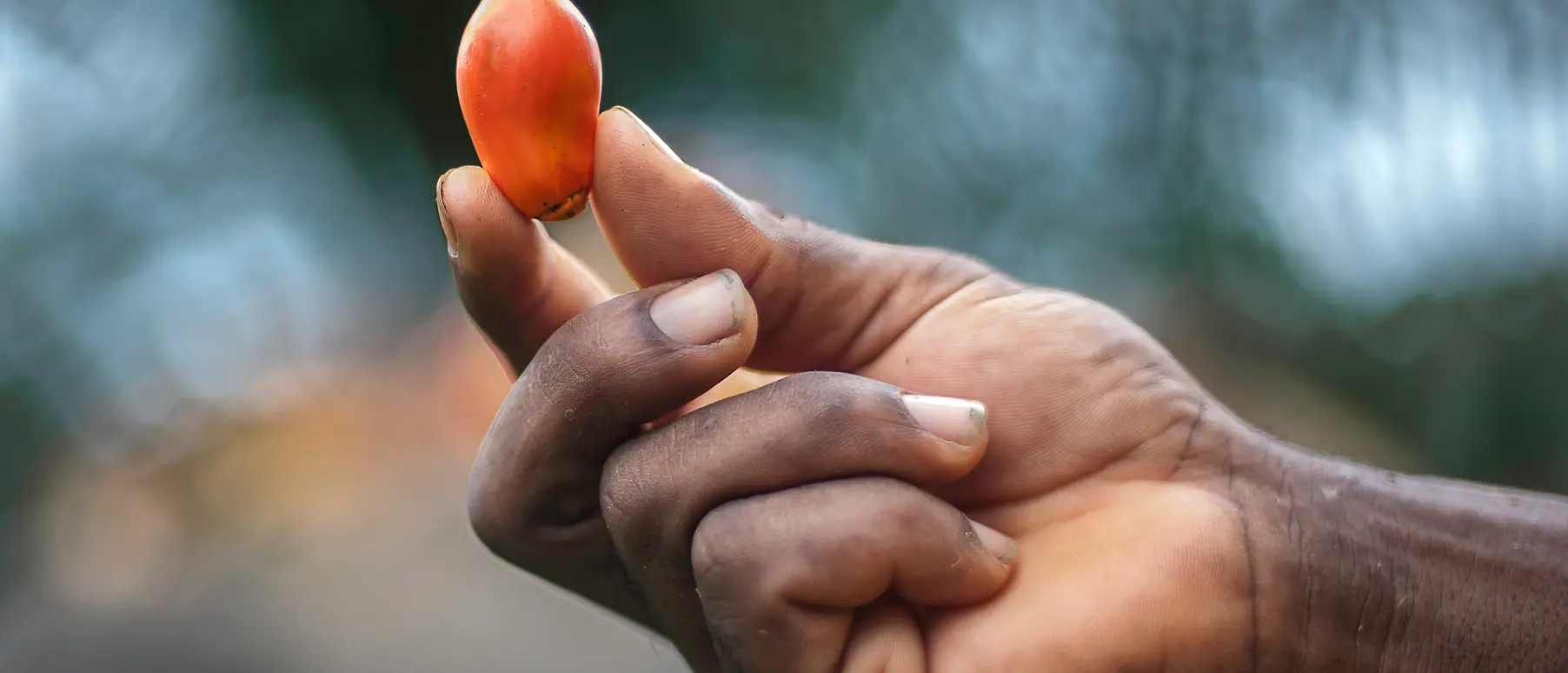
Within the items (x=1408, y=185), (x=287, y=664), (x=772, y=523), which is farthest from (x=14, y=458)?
(x=1408, y=185)

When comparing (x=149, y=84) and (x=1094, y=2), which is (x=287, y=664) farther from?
(x=1094, y=2)

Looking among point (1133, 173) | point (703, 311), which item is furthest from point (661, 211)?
point (1133, 173)

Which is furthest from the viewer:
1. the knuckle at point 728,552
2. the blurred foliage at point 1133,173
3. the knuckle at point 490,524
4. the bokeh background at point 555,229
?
the blurred foliage at point 1133,173

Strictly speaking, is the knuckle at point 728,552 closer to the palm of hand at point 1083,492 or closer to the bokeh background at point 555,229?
the palm of hand at point 1083,492

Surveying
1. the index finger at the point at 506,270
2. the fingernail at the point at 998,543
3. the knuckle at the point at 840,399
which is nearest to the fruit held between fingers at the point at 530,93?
the index finger at the point at 506,270

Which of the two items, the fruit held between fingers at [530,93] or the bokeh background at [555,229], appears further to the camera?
the bokeh background at [555,229]

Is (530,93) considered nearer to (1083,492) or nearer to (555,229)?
(1083,492)
